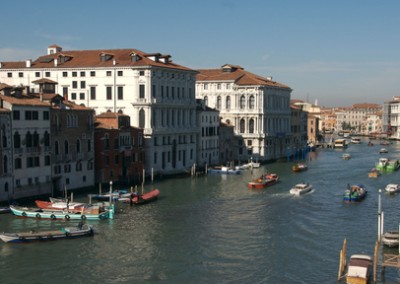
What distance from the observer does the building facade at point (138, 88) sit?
172 ft

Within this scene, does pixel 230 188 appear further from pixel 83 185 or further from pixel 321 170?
pixel 321 170

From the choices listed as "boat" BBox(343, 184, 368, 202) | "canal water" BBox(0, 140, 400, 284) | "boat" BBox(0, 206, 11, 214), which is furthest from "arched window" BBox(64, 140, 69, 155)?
"boat" BBox(343, 184, 368, 202)

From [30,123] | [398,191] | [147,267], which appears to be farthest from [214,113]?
[147,267]

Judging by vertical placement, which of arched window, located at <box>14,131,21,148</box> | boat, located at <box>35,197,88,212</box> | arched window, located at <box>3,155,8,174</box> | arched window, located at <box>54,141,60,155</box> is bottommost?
boat, located at <box>35,197,88,212</box>

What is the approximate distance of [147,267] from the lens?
2508 centimetres

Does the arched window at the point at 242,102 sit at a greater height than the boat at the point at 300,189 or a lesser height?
greater

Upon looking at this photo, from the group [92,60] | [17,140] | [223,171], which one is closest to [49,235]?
[17,140]

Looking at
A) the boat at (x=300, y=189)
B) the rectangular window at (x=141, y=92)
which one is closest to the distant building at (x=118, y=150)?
the rectangular window at (x=141, y=92)

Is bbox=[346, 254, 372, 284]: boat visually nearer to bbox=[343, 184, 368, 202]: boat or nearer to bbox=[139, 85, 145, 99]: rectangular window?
bbox=[343, 184, 368, 202]: boat

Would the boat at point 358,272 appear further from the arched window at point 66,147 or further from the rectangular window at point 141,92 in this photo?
the rectangular window at point 141,92

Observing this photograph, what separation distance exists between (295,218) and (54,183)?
16265 millimetres

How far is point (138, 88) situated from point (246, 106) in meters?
23.8

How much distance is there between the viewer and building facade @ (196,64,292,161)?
7288cm

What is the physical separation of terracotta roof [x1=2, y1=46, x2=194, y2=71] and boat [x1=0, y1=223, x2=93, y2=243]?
24764 mm
